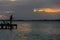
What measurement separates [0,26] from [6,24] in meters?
1.46

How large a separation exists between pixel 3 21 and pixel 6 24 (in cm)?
105

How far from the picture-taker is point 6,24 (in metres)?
30.4

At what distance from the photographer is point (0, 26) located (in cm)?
3142

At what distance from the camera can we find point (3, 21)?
102 feet

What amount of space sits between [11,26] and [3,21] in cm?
143

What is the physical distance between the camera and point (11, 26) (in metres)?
31.0

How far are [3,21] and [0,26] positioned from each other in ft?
3.00

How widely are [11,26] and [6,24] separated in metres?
0.96
